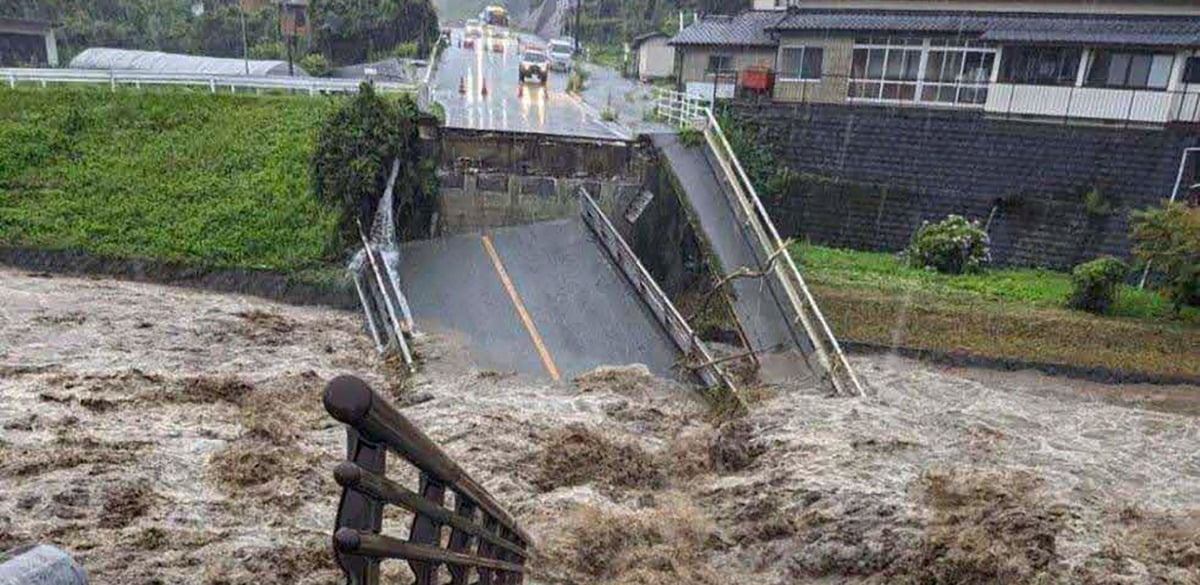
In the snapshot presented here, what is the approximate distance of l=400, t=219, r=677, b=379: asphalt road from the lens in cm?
1120

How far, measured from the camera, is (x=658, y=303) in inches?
475

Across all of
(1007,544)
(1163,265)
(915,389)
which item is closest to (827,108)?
(1163,265)

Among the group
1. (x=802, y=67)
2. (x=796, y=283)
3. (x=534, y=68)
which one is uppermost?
(x=802, y=67)

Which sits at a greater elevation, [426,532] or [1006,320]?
[426,532]

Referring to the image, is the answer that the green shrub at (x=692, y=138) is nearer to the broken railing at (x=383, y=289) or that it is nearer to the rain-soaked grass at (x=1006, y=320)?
the rain-soaked grass at (x=1006, y=320)

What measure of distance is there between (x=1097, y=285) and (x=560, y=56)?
23.9m

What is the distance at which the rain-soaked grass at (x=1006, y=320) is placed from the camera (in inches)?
477

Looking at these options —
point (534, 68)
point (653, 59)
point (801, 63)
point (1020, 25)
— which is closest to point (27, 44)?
point (534, 68)

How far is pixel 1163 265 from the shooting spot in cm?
1277

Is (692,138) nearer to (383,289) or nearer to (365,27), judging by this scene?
(383,289)

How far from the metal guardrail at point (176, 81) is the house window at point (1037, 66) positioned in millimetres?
14805

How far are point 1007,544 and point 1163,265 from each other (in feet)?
31.1

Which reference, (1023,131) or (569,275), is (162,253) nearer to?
(569,275)

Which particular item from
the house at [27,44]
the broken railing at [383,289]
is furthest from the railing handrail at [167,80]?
the house at [27,44]
